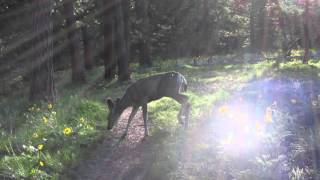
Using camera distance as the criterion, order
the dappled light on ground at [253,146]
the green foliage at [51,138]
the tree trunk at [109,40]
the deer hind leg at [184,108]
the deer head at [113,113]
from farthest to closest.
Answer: the tree trunk at [109,40], the deer head at [113,113], the deer hind leg at [184,108], the green foliage at [51,138], the dappled light on ground at [253,146]

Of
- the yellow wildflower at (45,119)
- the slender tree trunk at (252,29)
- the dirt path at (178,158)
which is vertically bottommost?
the dirt path at (178,158)

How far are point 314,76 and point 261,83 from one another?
9.67 ft

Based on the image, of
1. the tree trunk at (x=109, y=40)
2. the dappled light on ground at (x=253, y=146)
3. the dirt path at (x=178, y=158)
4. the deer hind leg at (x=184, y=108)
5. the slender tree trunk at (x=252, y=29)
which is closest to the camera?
the dappled light on ground at (x=253, y=146)

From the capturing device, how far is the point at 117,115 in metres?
11.0

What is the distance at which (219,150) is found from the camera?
8.43m

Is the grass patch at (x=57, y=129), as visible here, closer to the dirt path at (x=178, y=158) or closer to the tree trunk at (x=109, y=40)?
the dirt path at (x=178, y=158)

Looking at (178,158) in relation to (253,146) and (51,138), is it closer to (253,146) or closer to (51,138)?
(253,146)

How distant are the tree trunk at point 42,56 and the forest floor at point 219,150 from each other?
2954 millimetres

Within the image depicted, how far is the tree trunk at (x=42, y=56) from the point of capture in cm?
1339

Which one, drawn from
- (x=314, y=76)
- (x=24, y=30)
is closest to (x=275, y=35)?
(x=24, y=30)

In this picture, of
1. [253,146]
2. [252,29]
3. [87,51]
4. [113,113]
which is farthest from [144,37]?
[253,146]

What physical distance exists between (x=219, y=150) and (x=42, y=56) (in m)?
6.79

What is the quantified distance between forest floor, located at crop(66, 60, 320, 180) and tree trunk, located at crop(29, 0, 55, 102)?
9.69ft

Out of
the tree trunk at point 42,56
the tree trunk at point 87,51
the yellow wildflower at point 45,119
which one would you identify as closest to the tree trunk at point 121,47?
the tree trunk at point 42,56
